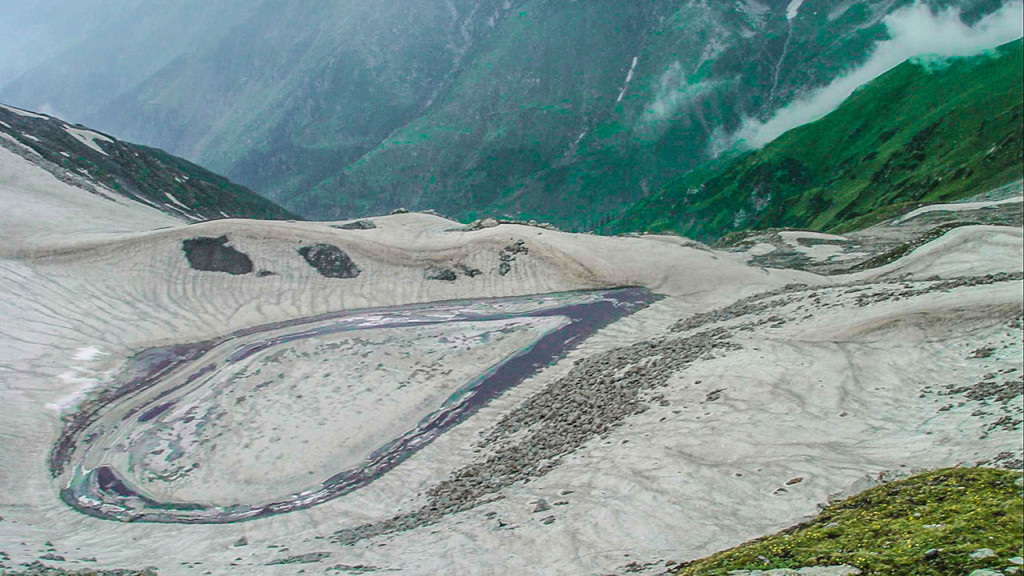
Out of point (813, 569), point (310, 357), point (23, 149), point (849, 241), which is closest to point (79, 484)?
point (310, 357)

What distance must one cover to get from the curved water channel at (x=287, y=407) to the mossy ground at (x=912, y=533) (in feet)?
68.4

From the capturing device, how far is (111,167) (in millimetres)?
95000

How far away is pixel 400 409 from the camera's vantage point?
1523 inches

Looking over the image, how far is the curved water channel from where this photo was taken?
106ft

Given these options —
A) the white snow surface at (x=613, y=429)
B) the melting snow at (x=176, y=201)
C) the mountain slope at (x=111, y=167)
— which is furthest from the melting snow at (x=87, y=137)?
the white snow surface at (x=613, y=429)

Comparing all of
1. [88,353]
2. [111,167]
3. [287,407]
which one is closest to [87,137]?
[111,167]

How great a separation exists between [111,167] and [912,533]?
103m

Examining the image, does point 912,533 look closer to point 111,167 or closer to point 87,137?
point 111,167

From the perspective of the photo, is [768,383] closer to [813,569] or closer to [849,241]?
[813,569]

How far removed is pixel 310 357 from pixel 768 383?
27.9 meters

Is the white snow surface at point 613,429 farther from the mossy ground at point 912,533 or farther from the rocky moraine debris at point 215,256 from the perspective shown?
the mossy ground at point 912,533

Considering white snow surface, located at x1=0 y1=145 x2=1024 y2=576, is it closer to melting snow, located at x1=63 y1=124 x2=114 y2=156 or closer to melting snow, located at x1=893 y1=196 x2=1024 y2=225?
melting snow, located at x1=893 y1=196 x2=1024 y2=225

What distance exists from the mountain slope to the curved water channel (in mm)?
45774

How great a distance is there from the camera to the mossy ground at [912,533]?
439 inches
